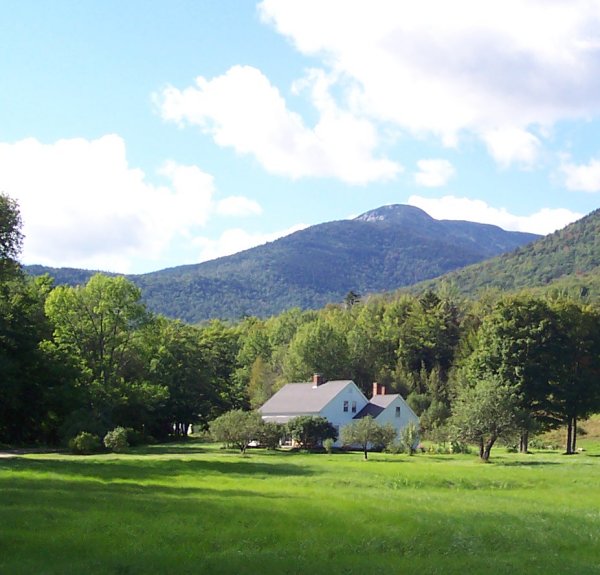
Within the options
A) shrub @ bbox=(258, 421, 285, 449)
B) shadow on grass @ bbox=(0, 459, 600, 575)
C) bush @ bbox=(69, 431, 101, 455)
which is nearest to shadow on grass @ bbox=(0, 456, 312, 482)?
shadow on grass @ bbox=(0, 459, 600, 575)

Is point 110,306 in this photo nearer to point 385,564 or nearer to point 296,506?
point 296,506

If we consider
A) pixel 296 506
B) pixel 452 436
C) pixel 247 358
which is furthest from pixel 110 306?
pixel 247 358

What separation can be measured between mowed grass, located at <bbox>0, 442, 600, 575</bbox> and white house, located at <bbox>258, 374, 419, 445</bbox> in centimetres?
4595

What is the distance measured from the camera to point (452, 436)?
56250mm

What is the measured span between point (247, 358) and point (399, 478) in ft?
301

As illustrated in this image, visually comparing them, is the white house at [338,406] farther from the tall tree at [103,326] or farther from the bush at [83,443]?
the bush at [83,443]

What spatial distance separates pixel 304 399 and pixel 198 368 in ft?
40.8

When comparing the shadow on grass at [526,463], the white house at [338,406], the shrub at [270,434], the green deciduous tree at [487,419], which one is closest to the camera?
the shadow on grass at [526,463]

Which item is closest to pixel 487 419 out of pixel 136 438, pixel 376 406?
pixel 376 406

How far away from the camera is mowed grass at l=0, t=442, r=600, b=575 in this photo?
49.5ft

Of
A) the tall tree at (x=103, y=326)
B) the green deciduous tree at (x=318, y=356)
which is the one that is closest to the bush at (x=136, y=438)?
the tall tree at (x=103, y=326)

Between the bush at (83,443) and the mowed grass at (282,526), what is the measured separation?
822 inches

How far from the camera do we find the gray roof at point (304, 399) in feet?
261

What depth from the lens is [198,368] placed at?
84625 mm
